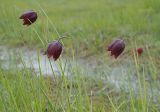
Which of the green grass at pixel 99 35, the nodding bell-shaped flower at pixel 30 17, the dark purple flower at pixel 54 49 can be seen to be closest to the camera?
the dark purple flower at pixel 54 49

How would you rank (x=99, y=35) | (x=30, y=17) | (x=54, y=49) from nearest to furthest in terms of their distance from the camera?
(x=54, y=49) < (x=30, y=17) < (x=99, y=35)

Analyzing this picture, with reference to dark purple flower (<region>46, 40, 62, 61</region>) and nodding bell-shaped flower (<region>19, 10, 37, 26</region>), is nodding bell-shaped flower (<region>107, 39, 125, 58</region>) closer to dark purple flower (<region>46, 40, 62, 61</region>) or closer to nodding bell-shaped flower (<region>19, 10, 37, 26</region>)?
dark purple flower (<region>46, 40, 62, 61</region>)

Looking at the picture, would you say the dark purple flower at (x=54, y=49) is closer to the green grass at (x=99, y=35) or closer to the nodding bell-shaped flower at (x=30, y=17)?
the nodding bell-shaped flower at (x=30, y=17)

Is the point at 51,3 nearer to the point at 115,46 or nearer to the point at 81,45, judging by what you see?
the point at 81,45

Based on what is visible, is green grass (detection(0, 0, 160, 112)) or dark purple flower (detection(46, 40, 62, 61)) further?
green grass (detection(0, 0, 160, 112))

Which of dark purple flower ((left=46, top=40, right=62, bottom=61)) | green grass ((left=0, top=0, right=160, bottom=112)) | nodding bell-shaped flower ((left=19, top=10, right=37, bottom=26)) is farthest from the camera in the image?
green grass ((left=0, top=0, right=160, bottom=112))

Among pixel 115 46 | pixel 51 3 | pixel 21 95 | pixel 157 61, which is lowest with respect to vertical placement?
pixel 51 3

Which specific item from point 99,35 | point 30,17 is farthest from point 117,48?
point 99,35

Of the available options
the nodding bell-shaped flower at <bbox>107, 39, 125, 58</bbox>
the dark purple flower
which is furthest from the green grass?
the dark purple flower

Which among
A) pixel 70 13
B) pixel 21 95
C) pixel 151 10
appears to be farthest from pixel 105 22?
pixel 21 95

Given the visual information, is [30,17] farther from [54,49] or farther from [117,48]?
[117,48]

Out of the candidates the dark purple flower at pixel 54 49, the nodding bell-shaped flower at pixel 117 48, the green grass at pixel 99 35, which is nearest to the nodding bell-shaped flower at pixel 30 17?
the dark purple flower at pixel 54 49
